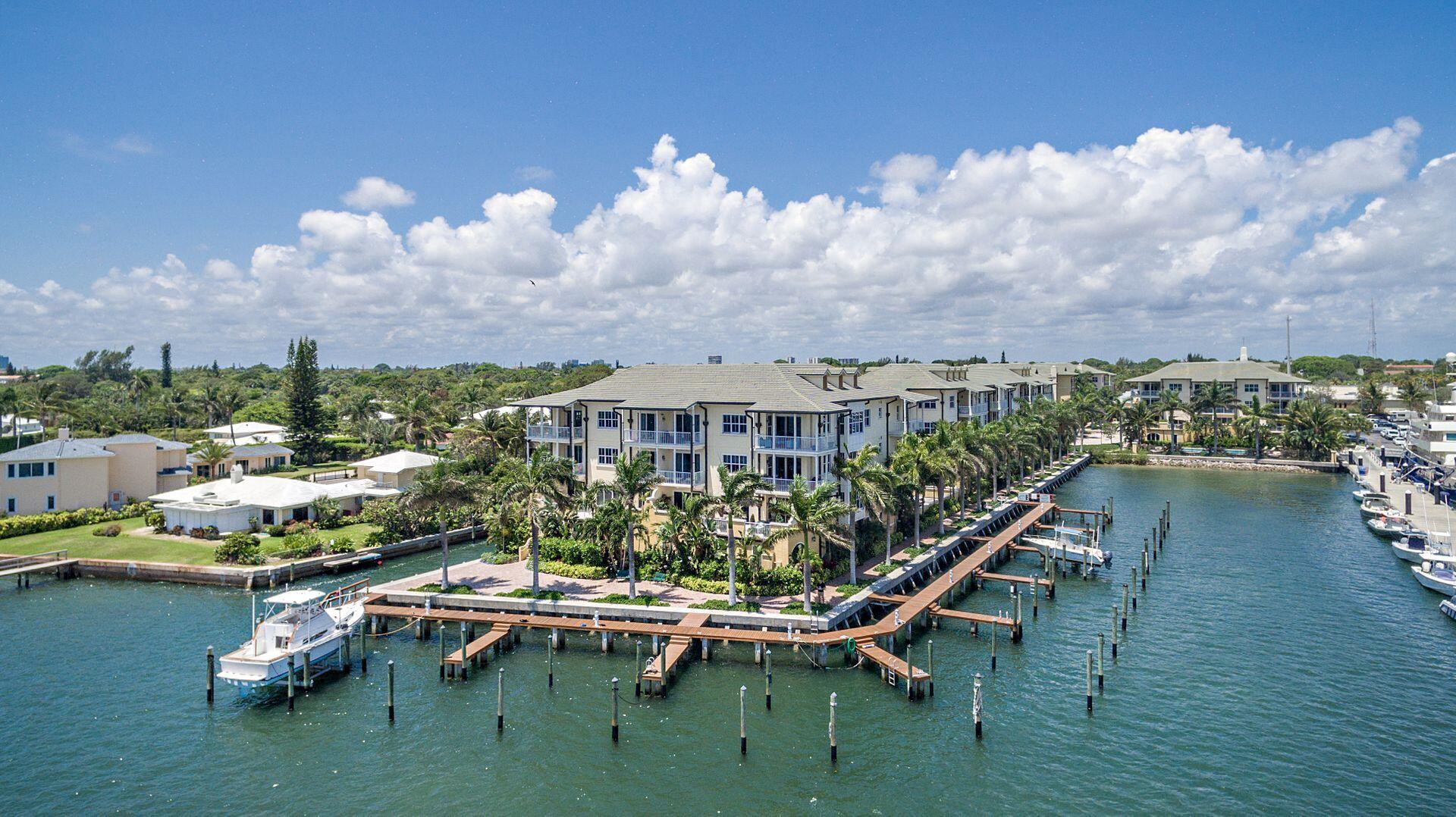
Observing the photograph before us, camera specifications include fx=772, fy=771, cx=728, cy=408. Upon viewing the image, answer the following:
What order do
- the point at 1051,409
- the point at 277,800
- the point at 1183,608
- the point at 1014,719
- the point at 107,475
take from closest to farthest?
the point at 277,800 < the point at 1014,719 < the point at 1183,608 < the point at 107,475 < the point at 1051,409

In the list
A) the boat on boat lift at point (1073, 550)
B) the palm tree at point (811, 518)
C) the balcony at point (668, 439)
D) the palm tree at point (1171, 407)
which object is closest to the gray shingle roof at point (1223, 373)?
the palm tree at point (1171, 407)

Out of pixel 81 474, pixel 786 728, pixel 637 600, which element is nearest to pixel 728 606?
pixel 637 600

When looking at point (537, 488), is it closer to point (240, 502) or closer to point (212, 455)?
point (240, 502)

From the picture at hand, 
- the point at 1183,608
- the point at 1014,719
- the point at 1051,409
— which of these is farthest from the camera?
the point at 1051,409

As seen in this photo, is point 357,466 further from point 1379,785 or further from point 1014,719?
point 1379,785

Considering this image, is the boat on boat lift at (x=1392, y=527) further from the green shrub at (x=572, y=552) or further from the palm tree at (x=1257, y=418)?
the green shrub at (x=572, y=552)

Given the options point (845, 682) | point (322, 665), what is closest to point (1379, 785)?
point (845, 682)

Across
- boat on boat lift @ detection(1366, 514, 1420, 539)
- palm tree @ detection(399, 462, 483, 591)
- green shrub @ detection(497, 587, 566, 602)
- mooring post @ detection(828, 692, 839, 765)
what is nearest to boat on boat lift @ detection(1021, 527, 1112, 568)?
boat on boat lift @ detection(1366, 514, 1420, 539)
